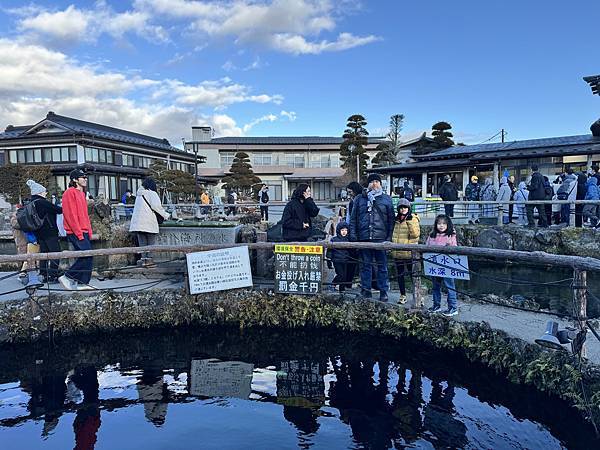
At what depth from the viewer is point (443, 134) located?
33.1 meters

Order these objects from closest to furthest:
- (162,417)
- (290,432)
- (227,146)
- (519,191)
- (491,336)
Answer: (290,432) < (162,417) < (491,336) < (519,191) < (227,146)

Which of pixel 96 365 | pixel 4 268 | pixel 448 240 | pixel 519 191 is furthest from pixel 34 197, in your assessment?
pixel 519 191

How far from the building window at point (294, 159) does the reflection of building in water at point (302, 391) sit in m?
40.7

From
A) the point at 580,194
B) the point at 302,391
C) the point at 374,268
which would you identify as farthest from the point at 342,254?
the point at 580,194

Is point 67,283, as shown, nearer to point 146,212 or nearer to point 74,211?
point 74,211

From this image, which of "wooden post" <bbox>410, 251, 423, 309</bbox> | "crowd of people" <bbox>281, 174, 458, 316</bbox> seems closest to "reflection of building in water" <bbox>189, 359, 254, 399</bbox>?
"crowd of people" <bbox>281, 174, 458, 316</bbox>

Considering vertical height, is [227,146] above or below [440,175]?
above

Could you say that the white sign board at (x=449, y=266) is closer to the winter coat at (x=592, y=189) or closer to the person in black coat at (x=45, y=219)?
the person in black coat at (x=45, y=219)

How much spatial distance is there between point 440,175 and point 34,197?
76.3ft

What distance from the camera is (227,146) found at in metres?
45.2

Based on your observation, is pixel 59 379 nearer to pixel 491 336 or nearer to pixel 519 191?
pixel 491 336

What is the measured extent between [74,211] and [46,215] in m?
0.49

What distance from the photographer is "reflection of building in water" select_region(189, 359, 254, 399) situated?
5008mm

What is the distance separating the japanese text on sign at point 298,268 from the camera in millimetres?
6492
